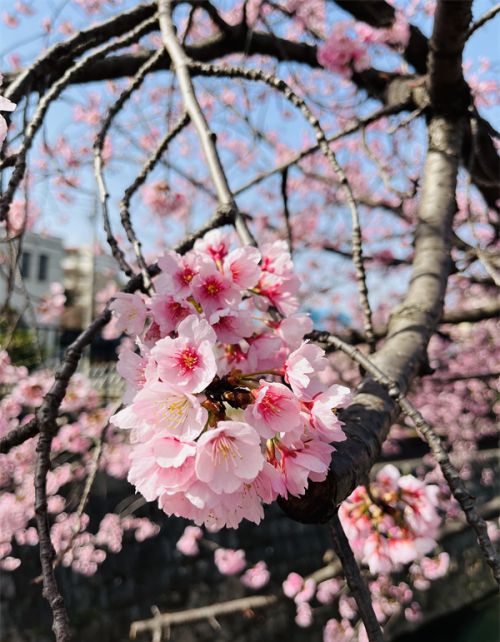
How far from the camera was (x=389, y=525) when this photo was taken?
5.03ft

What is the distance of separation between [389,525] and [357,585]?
0.91 metres

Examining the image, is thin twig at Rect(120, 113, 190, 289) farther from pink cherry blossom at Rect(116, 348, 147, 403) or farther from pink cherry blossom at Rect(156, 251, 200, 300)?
pink cherry blossom at Rect(116, 348, 147, 403)

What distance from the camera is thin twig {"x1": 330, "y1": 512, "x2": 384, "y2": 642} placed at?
67cm

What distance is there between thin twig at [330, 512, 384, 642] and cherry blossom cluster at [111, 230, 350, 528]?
115 mm

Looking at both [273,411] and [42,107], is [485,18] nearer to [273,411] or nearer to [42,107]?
[42,107]

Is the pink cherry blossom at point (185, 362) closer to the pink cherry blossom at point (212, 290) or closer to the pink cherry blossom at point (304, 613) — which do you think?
the pink cherry blossom at point (212, 290)

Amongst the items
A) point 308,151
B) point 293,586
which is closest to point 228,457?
point 308,151

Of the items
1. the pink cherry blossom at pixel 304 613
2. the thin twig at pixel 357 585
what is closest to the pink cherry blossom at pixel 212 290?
the thin twig at pixel 357 585

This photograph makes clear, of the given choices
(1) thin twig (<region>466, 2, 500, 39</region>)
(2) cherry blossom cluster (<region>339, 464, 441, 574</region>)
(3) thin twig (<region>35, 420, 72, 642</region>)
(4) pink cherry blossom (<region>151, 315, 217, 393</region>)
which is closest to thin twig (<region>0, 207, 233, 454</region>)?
(3) thin twig (<region>35, 420, 72, 642</region>)

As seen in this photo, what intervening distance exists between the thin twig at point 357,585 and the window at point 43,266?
25.6 metres

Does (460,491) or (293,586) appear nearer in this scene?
(460,491)

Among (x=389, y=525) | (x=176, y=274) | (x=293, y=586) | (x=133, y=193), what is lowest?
(x=293, y=586)

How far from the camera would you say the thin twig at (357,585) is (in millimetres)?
673

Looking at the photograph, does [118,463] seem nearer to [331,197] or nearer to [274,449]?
[331,197]
